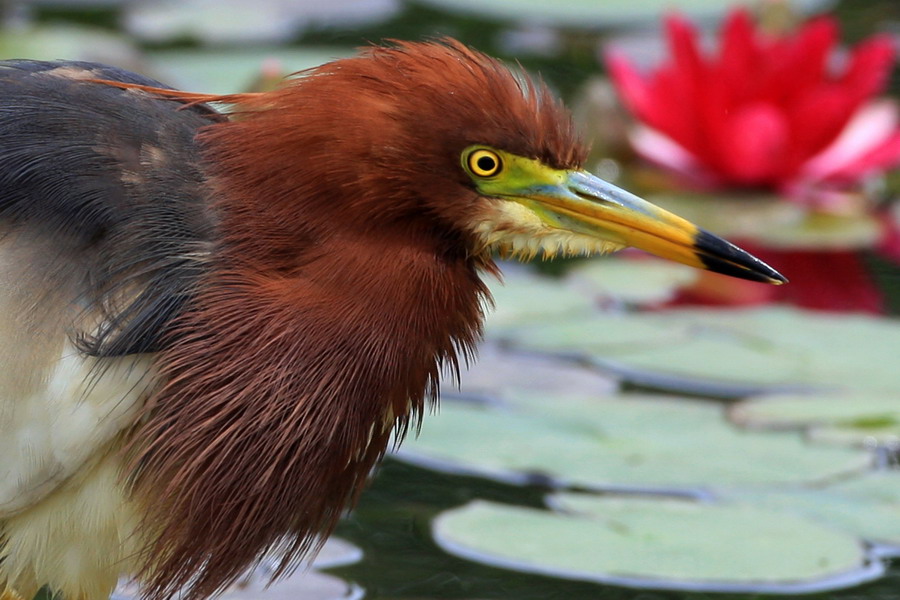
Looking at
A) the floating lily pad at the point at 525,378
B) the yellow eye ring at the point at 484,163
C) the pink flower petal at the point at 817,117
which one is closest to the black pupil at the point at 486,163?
the yellow eye ring at the point at 484,163

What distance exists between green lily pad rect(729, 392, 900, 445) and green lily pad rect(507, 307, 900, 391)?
6.7 inches

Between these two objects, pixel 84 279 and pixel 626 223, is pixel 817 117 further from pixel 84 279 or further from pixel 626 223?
pixel 84 279

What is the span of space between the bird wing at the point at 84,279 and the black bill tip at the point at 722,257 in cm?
102

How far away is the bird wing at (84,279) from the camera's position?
3135 mm

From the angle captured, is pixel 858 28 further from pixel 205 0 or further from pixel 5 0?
pixel 5 0

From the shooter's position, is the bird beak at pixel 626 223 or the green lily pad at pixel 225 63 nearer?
the bird beak at pixel 626 223

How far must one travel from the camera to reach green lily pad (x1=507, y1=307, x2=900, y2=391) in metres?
4.79

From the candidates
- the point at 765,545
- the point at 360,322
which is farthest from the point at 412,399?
the point at 765,545

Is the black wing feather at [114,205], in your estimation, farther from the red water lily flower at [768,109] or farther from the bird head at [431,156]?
the red water lily flower at [768,109]

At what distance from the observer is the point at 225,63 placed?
689cm

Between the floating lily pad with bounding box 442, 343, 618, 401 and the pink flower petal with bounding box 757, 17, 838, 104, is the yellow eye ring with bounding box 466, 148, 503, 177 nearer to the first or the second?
the floating lily pad with bounding box 442, 343, 618, 401

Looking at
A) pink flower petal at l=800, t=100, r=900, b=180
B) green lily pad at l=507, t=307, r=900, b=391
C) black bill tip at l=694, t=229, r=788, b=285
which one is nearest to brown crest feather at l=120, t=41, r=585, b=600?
black bill tip at l=694, t=229, r=788, b=285

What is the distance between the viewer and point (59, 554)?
331cm

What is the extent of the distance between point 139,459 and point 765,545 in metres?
1.62
